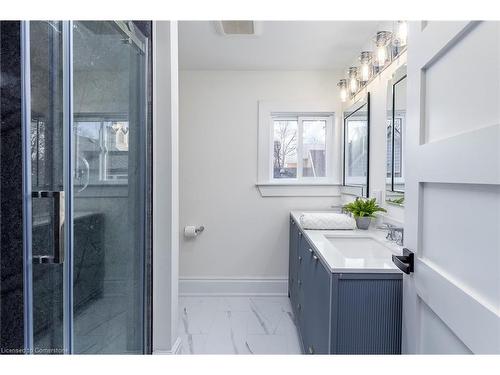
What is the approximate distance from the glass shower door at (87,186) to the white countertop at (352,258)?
93 cm

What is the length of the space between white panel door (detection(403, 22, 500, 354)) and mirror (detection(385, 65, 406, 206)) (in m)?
0.87

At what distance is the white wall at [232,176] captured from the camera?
2.89 m

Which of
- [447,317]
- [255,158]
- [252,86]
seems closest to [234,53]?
[252,86]

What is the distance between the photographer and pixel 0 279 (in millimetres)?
685

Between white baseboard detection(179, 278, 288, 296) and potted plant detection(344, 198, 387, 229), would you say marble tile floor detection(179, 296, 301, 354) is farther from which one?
potted plant detection(344, 198, 387, 229)

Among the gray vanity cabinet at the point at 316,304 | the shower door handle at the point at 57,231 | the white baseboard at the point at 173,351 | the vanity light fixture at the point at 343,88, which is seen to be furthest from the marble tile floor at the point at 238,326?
the vanity light fixture at the point at 343,88

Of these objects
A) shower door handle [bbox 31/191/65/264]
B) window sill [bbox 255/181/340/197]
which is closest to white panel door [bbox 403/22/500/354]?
shower door handle [bbox 31/191/65/264]

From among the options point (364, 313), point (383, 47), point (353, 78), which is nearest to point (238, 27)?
point (383, 47)

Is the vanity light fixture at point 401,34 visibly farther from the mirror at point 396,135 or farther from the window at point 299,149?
the window at point 299,149

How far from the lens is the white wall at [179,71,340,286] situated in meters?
2.89

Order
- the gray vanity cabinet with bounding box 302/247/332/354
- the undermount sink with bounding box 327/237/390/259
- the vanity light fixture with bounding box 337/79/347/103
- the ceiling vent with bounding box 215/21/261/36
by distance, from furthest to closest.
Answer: the vanity light fixture with bounding box 337/79/347/103, the ceiling vent with bounding box 215/21/261/36, the undermount sink with bounding box 327/237/390/259, the gray vanity cabinet with bounding box 302/247/332/354

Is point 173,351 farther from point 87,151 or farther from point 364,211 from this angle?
point 364,211
